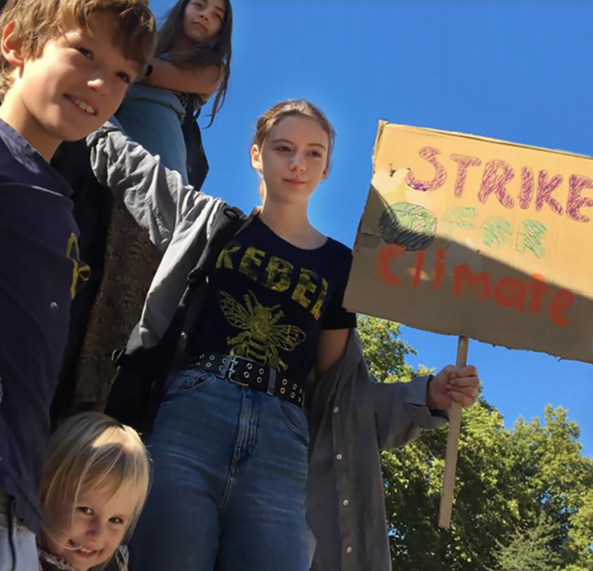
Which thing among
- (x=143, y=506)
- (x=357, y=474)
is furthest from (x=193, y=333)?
(x=357, y=474)

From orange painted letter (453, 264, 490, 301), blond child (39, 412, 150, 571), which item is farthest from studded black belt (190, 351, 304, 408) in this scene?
orange painted letter (453, 264, 490, 301)

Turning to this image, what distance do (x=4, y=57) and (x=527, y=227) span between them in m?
2.09

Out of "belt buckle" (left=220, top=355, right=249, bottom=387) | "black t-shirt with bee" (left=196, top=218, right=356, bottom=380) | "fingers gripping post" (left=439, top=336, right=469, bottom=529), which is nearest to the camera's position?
"belt buckle" (left=220, top=355, right=249, bottom=387)

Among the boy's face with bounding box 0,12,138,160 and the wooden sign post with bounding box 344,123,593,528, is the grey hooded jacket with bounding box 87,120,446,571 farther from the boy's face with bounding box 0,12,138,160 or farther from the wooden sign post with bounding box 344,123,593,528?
the boy's face with bounding box 0,12,138,160

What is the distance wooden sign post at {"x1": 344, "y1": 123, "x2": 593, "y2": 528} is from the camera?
115 inches

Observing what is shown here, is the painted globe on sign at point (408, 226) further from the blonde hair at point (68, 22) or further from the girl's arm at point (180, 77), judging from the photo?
the blonde hair at point (68, 22)

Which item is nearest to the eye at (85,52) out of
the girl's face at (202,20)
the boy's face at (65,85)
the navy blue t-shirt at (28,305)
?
the boy's face at (65,85)

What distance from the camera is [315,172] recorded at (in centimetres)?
285

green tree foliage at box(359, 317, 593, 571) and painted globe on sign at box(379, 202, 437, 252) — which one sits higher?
green tree foliage at box(359, 317, 593, 571)

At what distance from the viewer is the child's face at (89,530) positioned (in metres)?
1.89

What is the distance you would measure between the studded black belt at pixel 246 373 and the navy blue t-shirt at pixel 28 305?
85cm

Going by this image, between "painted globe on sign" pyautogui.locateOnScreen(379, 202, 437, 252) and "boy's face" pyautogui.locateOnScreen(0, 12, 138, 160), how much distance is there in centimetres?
147

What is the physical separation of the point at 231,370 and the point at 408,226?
1017 mm

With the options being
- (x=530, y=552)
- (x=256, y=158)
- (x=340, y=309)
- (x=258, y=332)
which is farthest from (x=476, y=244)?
(x=530, y=552)
